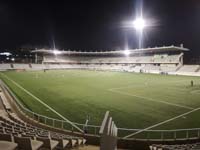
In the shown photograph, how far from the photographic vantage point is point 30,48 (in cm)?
11969

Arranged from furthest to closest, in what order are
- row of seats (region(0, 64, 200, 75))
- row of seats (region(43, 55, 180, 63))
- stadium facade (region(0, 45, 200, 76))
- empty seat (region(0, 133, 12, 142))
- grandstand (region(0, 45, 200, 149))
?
row of seats (region(43, 55, 180, 63))
stadium facade (region(0, 45, 200, 76))
row of seats (region(0, 64, 200, 75))
grandstand (region(0, 45, 200, 149))
empty seat (region(0, 133, 12, 142))


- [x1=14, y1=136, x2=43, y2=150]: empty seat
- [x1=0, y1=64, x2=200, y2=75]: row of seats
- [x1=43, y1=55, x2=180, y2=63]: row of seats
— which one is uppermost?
[x1=43, y1=55, x2=180, y2=63]: row of seats

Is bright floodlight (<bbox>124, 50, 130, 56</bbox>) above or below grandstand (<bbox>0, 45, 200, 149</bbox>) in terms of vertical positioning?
above

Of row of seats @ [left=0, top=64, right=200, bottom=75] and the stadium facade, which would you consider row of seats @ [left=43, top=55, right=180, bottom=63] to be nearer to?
the stadium facade

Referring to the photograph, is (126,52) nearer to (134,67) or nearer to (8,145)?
(134,67)

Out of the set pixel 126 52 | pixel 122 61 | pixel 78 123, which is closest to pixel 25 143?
pixel 78 123

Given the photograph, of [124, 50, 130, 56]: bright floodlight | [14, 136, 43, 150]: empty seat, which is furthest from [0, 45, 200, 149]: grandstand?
[124, 50, 130, 56]: bright floodlight

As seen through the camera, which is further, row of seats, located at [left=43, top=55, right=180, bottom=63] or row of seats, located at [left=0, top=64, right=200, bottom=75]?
row of seats, located at [left=43, top=55, right=180, bottom=63]

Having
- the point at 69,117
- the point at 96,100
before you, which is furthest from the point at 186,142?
the point at 96,100

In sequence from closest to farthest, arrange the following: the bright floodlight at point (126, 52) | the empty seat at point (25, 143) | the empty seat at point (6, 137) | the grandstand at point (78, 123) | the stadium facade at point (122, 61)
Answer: the empty seat at point (25, 143), the empty seat at point (6, 137), the grandstand at point (78, 123), the stadium facade at point (122, 61), the bright floodlight at point (126, 52)

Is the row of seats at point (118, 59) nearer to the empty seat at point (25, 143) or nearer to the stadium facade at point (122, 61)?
the stadium facade at point (122, 61)

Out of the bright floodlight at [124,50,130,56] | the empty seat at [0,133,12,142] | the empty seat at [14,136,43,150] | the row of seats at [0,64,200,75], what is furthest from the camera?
the bright floodlight at [124,50,130,56]

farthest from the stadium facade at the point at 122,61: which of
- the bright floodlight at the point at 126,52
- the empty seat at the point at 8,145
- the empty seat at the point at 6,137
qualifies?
the empty seat at the point at 8,145

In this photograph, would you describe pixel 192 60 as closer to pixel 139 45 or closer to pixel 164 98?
pixel 139 45
